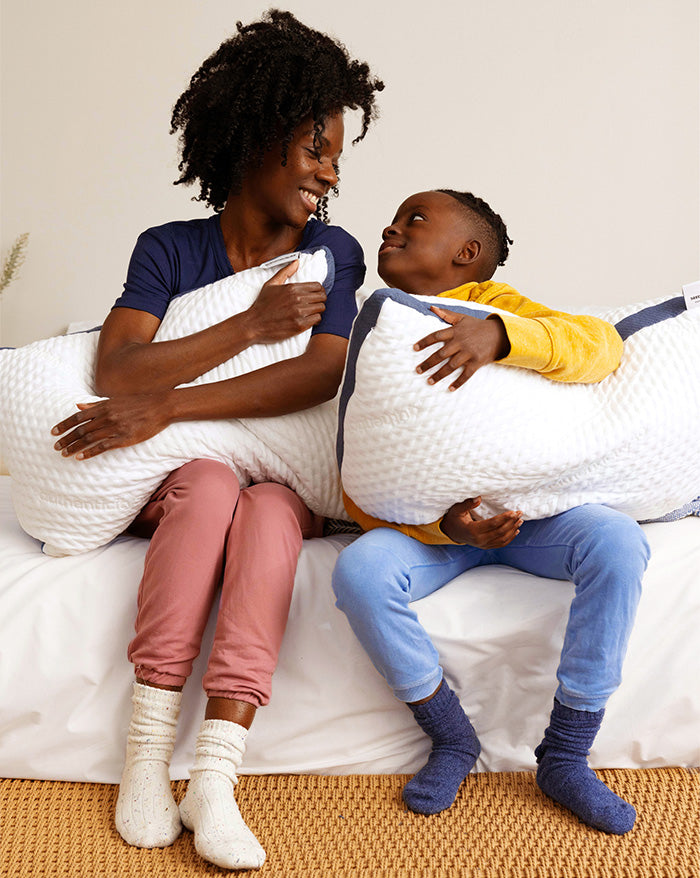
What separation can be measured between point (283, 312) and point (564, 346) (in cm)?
42

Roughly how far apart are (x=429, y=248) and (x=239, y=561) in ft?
1.99

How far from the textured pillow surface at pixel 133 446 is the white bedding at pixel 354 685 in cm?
11

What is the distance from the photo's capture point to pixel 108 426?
1.09 meters

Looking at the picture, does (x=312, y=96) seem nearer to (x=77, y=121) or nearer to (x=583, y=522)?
(x=583, y=522)

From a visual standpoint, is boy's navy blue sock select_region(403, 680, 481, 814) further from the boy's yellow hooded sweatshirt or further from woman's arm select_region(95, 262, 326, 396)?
woman's arm select_region(95, 262, 326, 396)

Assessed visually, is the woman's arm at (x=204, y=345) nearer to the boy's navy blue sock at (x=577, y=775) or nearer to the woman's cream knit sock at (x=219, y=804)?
the woman's cream knit sock at (x=219, y=804)

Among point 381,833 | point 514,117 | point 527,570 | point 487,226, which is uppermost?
point 514,117

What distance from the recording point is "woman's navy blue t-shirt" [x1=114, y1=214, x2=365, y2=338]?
4.24ft

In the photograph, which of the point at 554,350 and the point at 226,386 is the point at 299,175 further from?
the point at 554,350

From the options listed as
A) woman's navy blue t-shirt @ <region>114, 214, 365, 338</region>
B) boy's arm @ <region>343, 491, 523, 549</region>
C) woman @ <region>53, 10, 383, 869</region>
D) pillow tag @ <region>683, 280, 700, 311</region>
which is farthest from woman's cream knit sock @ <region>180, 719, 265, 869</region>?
pillow tag @ <region>683, 280, 700, 311</region>

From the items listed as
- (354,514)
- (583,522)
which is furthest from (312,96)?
(583,522)

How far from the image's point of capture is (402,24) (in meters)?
2.15

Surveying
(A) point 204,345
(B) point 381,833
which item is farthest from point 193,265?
(B) point 381,833

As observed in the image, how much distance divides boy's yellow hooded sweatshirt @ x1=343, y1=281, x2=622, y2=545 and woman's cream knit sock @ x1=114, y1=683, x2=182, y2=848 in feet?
1.16
